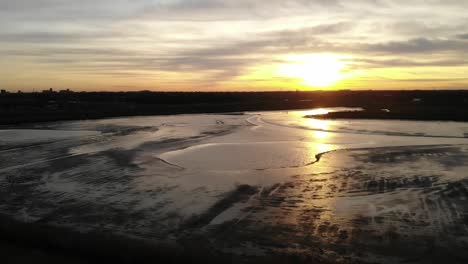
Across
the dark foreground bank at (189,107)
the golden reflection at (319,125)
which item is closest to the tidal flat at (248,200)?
the golden reflection at (319,125)

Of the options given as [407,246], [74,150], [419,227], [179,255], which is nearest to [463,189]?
[419,227]

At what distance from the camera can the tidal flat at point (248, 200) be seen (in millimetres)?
7777

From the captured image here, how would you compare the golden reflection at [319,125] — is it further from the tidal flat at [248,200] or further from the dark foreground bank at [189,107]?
the tidal flat at [248,200]

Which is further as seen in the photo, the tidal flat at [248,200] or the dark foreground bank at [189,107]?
the dark foreground bank at [189,107]

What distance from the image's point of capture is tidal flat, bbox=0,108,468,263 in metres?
7.78

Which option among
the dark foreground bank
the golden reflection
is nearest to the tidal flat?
the golden reflection

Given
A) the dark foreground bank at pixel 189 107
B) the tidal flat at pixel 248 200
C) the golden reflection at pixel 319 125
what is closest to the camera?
the tidal flat at pixel 248 200

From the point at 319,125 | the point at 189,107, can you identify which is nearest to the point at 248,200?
the point at 319,125

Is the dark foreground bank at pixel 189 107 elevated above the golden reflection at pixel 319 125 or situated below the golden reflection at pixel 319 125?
above

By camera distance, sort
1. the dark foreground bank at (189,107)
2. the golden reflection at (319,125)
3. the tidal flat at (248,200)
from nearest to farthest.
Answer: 1. the tidal flat at (248,200)
2. the golden reflection at (319,125)
3. the dark foreground bank at (189,107)

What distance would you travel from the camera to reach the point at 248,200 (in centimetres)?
1086

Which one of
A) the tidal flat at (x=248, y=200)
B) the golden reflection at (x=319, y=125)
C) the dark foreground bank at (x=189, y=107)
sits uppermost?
the dark foreground bank at (x=189, y=107)

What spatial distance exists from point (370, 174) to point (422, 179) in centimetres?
149

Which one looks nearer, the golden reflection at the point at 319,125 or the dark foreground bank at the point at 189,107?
the golden reflection at the point at 319,125
